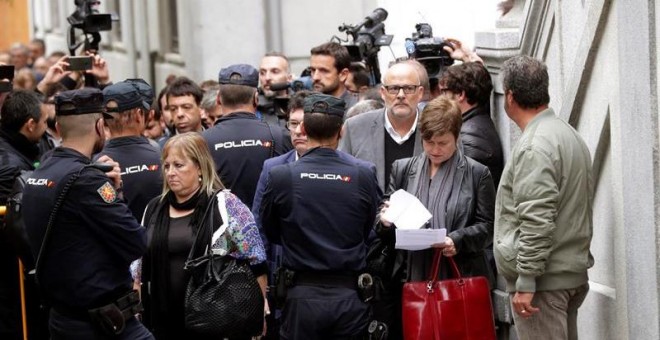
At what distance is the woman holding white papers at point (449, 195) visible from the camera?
8.25 metres

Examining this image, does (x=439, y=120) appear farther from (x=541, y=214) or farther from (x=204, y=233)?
(x=204, y=233)

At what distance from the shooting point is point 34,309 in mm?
10141

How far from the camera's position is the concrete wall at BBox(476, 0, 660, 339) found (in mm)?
7188

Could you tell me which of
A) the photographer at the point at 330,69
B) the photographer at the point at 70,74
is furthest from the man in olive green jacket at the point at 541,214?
the photographer at the point at 70,74

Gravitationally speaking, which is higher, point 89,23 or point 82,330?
point 89,23

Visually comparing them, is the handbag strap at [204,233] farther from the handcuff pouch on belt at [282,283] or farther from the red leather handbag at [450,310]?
the red leather handbag at [450,310]

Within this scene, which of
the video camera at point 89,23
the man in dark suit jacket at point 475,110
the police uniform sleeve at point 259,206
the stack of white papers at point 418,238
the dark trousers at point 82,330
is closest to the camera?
the dark trousers at point 82,330

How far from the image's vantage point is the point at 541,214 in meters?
7.28

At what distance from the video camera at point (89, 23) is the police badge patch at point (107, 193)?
204 inches

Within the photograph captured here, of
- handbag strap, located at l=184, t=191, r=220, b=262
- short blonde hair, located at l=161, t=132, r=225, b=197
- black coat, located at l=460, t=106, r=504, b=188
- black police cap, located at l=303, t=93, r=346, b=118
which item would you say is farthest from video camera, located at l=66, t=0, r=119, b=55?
handbag strap, located at l=184, t=191, r=220, b=262

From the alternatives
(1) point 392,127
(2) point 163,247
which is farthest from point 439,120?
(2) point 163,247

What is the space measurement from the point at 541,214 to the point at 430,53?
302 cm

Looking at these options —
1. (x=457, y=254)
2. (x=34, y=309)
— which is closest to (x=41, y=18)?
(x=34, y=309)

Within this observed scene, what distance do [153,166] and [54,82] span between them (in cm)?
388
